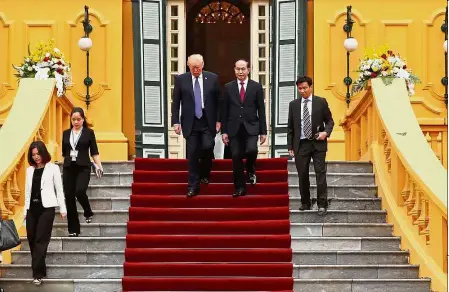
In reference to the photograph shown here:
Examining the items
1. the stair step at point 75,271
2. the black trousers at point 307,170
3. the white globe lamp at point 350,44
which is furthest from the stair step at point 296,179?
the white globe lamp at point 350,44

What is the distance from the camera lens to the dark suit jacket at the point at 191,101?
16.0m

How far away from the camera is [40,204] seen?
1423 centimetres

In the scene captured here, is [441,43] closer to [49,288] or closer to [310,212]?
[310,212]

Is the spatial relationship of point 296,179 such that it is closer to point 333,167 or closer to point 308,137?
point 333,167

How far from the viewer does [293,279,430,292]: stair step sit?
46.0ft

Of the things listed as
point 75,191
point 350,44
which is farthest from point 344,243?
point 350,44

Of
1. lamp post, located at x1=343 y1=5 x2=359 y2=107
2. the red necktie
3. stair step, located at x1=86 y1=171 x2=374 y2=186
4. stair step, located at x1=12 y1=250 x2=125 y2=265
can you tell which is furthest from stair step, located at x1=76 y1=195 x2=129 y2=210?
lamp post, located at x1=343 y1=5 x2=359 y2=107

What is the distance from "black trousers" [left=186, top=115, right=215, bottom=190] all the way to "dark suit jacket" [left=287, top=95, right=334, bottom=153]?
912 millimetres

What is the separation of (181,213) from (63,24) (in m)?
7.56

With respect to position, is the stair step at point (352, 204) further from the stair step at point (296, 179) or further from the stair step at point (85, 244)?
the stair step at point (85, 244)

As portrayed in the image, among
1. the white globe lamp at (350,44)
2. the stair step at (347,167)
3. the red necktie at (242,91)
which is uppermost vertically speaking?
the white globe lamp at (350,44)

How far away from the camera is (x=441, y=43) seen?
2228cm

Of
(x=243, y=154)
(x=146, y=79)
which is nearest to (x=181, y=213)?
(x=243, y=154)

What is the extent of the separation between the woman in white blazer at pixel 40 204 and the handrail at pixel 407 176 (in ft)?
11.8
